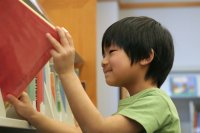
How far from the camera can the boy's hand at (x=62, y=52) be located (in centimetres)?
78

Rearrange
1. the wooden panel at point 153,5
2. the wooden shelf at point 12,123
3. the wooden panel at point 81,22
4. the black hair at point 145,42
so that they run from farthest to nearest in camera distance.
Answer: the wooden panel at point 153,5 → the wooden panel at point 81,22 → the black hair at point 145,42 → the wooden shelf at point 12,123

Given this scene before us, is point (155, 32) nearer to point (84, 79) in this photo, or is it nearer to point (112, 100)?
point (84, 79)

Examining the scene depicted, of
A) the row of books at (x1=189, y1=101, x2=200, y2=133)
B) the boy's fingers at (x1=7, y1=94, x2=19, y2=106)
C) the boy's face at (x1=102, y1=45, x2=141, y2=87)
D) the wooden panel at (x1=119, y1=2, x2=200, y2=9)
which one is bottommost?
the row of books at (x1=189, y1=101, x2=200, y2=133)

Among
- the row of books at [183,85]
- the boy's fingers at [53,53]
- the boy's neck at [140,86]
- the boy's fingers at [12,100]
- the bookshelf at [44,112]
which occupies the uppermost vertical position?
the boy's fingers at [53,53]

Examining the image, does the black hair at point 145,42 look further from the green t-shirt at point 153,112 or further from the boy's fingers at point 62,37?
the boy's fingers at point 62,37

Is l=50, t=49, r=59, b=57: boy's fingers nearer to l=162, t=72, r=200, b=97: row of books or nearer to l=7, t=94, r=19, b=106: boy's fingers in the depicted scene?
l=7, t=94, r=19, b=106: boy's fingers

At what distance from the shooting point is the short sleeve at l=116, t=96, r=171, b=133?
2.79 feet

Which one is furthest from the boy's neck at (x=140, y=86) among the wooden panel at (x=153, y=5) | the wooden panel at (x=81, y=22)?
the wooden panel at (x=153, y=5)

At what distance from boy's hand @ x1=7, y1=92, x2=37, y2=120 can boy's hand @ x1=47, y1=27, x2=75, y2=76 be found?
5.6 inches

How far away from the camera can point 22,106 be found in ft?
2.90

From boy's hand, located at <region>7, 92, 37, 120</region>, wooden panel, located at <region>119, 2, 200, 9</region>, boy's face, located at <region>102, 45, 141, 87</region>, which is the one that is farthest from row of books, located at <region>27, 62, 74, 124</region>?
wooden panel, located at <region>119, 2, 200, 9</region>

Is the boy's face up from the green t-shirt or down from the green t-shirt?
up

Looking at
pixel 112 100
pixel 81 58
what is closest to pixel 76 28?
pixel 81 58

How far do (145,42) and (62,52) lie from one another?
264mm
